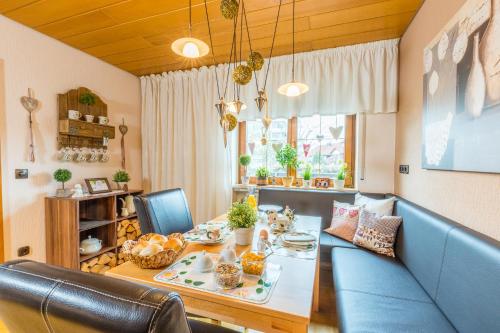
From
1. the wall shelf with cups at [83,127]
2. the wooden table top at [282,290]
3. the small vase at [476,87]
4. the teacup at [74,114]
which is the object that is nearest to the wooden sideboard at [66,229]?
the wall shelf with cups at [83,127]

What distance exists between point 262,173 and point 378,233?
56.2 inches

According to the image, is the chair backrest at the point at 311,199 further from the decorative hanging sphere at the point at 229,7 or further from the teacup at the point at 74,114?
the teacup at the point at 74,114

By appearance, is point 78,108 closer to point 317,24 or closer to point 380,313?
point 317,24

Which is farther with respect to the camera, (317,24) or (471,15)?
(317,24)

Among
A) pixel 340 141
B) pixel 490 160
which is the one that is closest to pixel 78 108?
pixel 340 141

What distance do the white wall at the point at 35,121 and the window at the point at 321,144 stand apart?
8.27 ft

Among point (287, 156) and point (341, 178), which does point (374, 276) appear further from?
point (287, 156)

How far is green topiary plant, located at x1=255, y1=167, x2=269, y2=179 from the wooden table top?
5.68 feet

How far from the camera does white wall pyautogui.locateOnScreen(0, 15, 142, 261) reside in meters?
2.08

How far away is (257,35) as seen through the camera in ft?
7.63

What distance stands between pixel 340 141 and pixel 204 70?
194cm

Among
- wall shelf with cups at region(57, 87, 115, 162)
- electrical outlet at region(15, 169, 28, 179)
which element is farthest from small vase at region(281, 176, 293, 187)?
electrical outlet at region(15, 169, 28, 179)

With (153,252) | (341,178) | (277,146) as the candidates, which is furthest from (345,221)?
(153,252)

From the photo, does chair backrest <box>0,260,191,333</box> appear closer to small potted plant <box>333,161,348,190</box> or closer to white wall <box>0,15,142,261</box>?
white wall <box>0,15,142,261</box>
